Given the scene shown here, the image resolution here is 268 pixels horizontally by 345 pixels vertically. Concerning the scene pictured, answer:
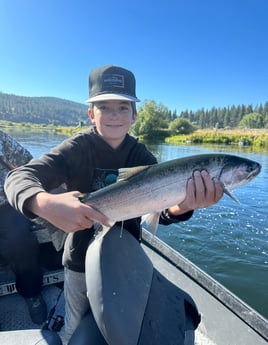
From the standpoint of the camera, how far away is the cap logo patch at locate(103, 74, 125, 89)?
2332mm

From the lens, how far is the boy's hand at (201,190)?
1.99 meters

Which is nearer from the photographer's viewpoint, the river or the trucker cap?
the trucker cap

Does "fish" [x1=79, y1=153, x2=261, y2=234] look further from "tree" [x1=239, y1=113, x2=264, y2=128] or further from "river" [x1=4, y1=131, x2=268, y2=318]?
"tree" [x1=239, y1=113, x2=264, y2=128]

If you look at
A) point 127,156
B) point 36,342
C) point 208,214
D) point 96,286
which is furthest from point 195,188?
point 208,214

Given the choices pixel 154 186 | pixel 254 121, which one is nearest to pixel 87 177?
pixel 154 186

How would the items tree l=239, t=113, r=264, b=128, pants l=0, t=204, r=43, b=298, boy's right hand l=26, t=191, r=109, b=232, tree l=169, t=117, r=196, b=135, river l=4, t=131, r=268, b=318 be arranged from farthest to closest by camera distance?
tree l=239, t=113, r=264, b=128, tree l=169, t=117, r=196, b=135, river l=4, t=131, r=268, b=318, pants l=0, t=204, r=43, b=298, boy's right hand l=26, t=191, r=109, b=232

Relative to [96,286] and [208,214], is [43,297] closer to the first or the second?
[96,286]

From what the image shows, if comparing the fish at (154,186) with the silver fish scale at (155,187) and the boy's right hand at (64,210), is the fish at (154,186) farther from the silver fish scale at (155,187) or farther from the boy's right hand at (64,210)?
the boy's right hand at (64,210)

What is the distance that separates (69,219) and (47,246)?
2291 mm

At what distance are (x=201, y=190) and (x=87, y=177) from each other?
948 mm

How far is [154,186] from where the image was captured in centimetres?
198

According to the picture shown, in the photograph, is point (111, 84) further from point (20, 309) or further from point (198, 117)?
point (198, 117)

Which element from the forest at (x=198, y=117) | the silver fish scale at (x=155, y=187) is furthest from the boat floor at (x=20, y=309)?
the forest at (x=198, y=117)

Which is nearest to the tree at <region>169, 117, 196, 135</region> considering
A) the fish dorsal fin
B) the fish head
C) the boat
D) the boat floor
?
the boat
